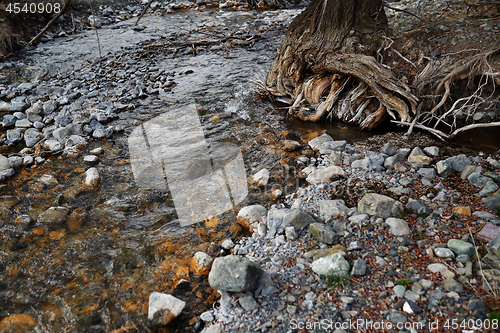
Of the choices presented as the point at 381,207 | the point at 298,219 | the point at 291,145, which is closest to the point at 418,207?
the point at 381,207

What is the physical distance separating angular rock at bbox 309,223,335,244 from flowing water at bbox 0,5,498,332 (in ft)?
2.79

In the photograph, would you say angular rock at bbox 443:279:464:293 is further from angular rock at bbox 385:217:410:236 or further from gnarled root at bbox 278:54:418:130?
gnarled root at bbox 278:54:418:130

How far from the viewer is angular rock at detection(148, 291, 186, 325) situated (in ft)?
8.00

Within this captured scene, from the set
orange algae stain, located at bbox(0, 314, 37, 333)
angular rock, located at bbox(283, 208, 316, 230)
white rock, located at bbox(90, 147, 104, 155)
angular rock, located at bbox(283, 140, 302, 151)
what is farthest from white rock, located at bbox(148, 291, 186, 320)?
white rock, located at bbox(90, 147, 104, 155)

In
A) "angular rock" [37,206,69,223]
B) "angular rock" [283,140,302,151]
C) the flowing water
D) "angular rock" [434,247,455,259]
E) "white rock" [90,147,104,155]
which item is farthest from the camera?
"white rock" [90,147,104,155]

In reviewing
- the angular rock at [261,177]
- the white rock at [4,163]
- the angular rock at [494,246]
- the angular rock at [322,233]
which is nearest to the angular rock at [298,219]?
the angular rock at [322,233]

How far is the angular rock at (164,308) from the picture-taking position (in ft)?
8.00

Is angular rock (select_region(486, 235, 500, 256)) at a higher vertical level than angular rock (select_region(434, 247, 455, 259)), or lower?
higher

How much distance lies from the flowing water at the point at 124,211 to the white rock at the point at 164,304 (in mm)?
74

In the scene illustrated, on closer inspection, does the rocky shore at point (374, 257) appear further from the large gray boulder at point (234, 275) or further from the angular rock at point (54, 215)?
the angular rock at point (54, 215)


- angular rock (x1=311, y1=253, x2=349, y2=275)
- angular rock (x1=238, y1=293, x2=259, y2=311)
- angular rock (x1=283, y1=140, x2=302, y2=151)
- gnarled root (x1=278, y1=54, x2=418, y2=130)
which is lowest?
angular rock (x1=238, y1=293, x2=259, y2=311)

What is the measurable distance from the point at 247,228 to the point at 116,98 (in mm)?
4697

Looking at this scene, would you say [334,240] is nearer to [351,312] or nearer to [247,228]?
[351,312]

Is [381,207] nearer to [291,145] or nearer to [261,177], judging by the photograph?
[261,177]
